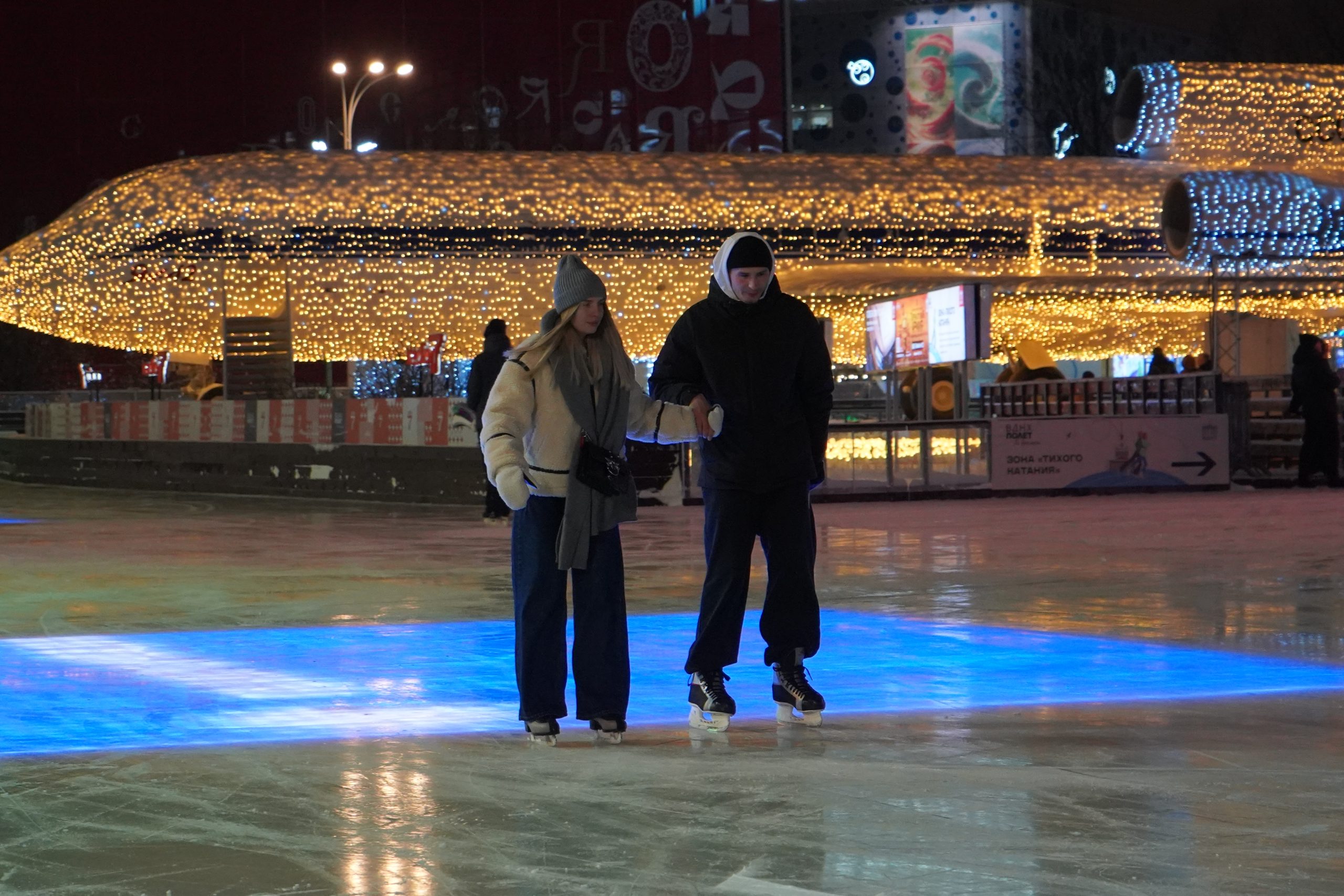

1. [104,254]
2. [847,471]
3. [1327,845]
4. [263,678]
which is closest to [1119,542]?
[847,471]

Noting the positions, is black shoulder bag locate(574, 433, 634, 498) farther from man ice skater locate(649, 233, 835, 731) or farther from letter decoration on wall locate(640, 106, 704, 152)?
letter decoration on wall locate(640, 106, 704, 152)

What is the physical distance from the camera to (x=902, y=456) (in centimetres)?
1855

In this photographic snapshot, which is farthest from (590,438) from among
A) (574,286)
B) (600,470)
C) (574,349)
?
(574,286)

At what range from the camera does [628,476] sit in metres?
5.90

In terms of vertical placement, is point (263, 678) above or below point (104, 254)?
below

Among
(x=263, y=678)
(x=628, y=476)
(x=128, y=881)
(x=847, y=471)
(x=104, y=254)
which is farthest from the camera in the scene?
(x=104, y=254)

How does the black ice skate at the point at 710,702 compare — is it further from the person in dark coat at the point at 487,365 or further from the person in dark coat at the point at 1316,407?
the person in dark coat at the point at 1316,407

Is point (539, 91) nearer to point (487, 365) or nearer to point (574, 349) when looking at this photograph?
point (487, 365)

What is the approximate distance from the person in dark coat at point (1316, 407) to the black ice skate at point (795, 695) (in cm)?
1425

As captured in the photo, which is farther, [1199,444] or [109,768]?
[1199,444]

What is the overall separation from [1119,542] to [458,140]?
3516 centimetres

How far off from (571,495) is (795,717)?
1.11 meters

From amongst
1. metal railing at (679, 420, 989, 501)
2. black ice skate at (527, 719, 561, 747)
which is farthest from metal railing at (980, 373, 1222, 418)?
black ice skate at (527, 719, 561, 747)

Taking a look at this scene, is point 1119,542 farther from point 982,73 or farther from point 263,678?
point 982,73
